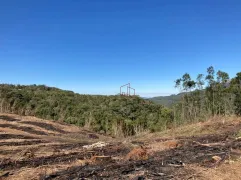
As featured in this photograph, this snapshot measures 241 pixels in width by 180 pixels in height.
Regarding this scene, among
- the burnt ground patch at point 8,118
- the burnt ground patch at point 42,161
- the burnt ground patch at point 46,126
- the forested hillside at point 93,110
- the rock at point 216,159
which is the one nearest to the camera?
the rock at point 216,159

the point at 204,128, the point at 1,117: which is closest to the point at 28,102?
the point at 1,117

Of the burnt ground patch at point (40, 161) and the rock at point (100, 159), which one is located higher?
the rock at point (100, 159)

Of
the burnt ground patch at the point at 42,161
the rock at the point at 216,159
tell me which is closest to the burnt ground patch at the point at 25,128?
the burnt ground patch at the point at 42,161

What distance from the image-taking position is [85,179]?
3.44 metres

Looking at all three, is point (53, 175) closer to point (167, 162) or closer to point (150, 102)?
point (167, 162)

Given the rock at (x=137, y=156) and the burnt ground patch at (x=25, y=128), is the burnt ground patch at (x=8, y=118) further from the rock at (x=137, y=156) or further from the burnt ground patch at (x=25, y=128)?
the rock at (x=137, y=156)

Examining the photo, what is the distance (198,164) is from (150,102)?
759 inches

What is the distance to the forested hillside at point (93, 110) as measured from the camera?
15844 millimetres

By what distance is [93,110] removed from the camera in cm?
1884

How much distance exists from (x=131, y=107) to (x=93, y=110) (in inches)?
134

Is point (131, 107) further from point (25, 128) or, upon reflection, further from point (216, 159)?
point (216, 159)

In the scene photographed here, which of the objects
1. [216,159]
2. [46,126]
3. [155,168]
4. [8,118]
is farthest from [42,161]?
[8,118]

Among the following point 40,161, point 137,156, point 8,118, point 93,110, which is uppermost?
point 93,110

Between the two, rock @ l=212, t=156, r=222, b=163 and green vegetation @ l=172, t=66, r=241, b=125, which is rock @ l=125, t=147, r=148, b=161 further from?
green vegetation @ l=172, t=66, r=241, b=125
